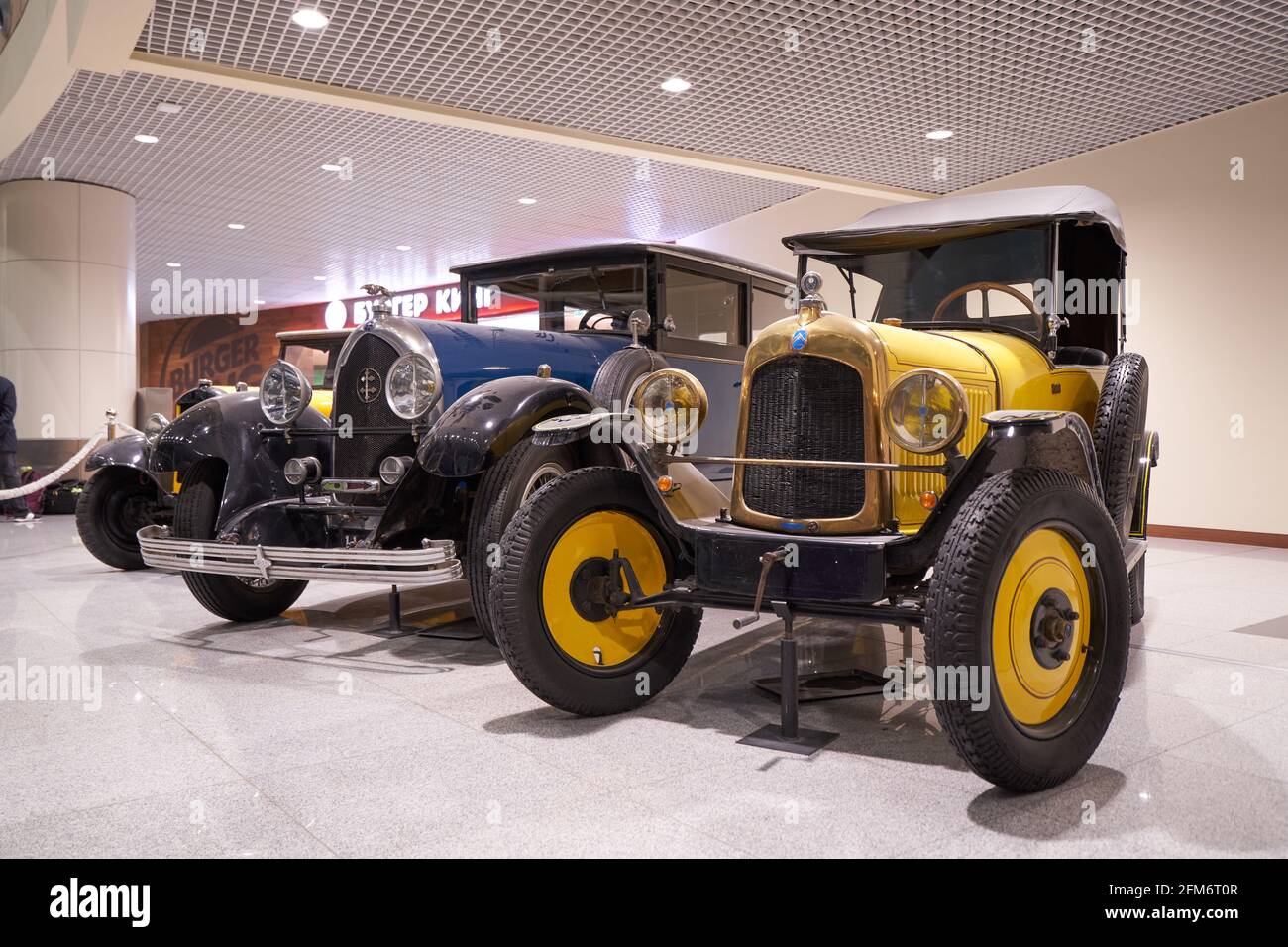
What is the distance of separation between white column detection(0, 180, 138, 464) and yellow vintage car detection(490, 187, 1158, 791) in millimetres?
8276

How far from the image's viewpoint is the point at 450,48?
5.96 m

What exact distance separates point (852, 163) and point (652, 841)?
7.20 metres

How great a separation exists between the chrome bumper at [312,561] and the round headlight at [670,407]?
0.87 meters

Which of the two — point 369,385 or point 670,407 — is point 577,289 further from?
point 670,407

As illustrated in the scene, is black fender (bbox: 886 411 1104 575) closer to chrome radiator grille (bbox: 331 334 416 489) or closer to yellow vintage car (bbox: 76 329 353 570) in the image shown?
chrome radiator grille (bbox: 331 334 416 489)

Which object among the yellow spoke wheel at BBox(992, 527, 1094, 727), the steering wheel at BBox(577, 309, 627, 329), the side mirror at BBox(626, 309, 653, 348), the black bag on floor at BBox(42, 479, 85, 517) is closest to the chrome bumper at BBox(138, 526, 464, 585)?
the side mirror at BBox(626, 309, 653, 348)

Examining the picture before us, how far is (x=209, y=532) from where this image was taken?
4.22 meters

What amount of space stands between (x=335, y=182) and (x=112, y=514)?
4457 mm

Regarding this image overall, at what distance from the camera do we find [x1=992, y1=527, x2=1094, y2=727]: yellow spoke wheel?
7.35ft

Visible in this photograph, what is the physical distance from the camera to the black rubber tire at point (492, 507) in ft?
11.1

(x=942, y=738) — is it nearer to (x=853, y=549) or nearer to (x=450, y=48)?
(x=853, y=549)

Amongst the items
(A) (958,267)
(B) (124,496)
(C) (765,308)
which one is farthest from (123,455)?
(A) (958,267)
